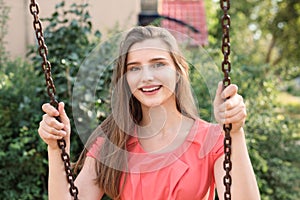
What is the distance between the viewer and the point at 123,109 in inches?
96.0

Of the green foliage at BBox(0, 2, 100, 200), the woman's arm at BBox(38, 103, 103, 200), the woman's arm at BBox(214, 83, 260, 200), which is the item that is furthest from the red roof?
the woman's arm at BBox(214, 83, 260, 200)

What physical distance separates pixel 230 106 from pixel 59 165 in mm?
758

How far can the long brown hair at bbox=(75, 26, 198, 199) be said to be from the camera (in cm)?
237

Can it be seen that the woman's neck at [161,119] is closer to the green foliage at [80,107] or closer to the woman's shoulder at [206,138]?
the woman's shoulder at [206,138]

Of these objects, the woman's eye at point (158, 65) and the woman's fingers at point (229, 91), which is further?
the woman's eye at point (158, 65)

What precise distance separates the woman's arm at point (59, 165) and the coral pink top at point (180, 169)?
0.14 metres

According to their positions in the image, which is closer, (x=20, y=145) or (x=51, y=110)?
(x=51, y=110)

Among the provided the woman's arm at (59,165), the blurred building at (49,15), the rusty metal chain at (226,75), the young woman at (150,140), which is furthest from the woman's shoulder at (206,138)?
the blurred building at (49,15)

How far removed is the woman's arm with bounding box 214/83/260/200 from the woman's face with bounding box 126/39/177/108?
1.14ft

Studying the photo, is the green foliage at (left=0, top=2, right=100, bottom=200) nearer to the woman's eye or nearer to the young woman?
the young woman

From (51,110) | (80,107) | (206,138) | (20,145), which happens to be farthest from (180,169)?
(20,145)

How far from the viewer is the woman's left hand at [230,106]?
1893 millimetres

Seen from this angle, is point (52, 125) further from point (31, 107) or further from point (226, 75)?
point (31, 107)

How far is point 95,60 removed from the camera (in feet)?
12.3
